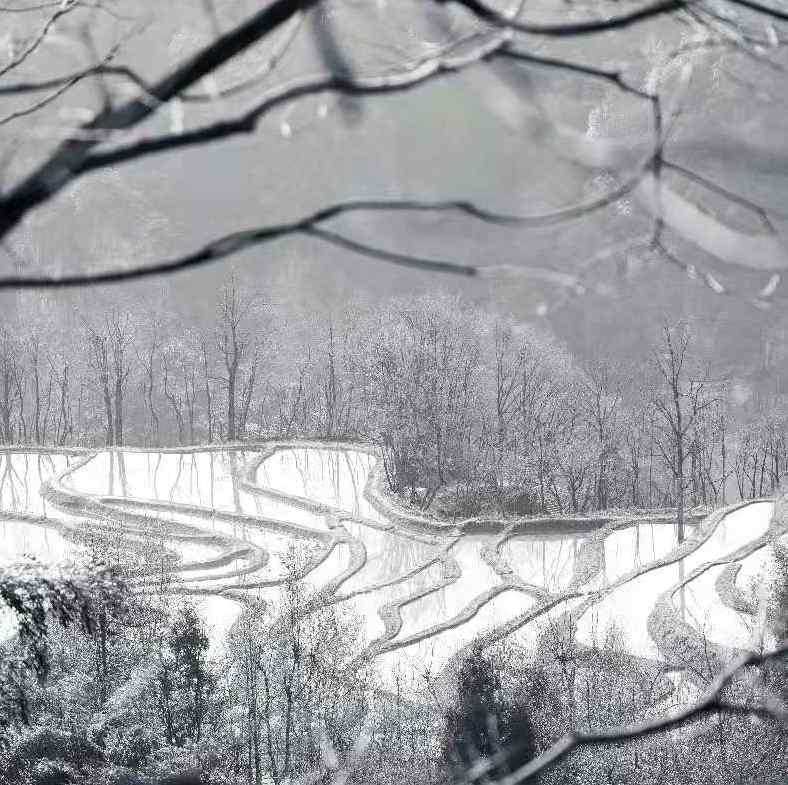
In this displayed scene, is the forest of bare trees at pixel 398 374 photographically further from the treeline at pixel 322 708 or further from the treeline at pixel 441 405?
the treeline at pixel 441 405

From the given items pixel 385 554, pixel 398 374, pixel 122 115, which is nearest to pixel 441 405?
pixel 398 374

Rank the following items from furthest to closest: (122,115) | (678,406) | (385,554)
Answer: (678,406) < (385,554) < (122,115)

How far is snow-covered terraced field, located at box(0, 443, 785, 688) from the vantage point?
21.3m

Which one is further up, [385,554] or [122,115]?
[122,115]

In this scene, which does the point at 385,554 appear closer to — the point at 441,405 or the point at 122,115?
the point at 441,405

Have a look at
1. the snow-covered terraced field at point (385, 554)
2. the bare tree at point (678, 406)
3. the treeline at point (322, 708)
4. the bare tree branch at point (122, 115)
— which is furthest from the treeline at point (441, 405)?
the bare tree branch at point (122, 115)

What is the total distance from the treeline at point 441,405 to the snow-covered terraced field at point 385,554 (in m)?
3.07

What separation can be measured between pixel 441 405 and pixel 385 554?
1151cm

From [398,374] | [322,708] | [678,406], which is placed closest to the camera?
[322,708]

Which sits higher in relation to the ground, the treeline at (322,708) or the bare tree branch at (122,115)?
the bare tree branch at (122,115)

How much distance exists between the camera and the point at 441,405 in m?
37.8

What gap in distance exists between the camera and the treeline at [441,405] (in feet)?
118

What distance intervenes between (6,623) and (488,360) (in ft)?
116

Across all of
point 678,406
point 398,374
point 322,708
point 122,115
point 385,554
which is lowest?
point 322,708
